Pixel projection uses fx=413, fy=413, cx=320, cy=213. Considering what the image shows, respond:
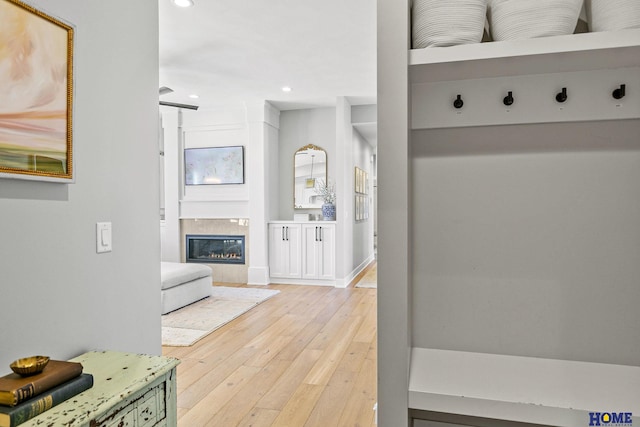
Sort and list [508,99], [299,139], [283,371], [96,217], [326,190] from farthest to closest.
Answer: [299,139] → [326,190] → [283,371] → [96,217] → [508,99]

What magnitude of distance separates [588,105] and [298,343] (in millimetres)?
2935

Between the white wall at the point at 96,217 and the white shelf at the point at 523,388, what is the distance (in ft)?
3.75

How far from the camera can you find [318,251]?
5988 mm

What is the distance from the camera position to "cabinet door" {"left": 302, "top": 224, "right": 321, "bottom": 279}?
5.99 metres

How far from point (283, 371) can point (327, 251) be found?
10.2ft

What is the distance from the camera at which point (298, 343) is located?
354 cm

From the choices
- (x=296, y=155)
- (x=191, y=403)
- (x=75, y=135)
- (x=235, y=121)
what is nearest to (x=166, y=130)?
(x=235, y=121)

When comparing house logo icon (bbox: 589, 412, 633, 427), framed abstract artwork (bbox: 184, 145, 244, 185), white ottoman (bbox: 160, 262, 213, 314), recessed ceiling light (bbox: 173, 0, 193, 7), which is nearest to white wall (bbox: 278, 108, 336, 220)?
framed abstract artwork (bbox: 184, 145, 244, 185)

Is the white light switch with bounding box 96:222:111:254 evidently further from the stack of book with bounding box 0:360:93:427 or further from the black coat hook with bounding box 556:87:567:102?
the black coat hook with bounding box 556:87:567:102

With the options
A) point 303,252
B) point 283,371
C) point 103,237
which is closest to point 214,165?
point 303,252

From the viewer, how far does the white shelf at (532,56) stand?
0.96m

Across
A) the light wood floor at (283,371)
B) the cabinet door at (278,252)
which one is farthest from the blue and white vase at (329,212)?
the light wood floor at (283,371)

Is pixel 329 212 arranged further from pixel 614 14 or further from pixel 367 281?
pixel 614 14

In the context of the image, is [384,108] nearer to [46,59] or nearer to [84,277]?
[46,59]
